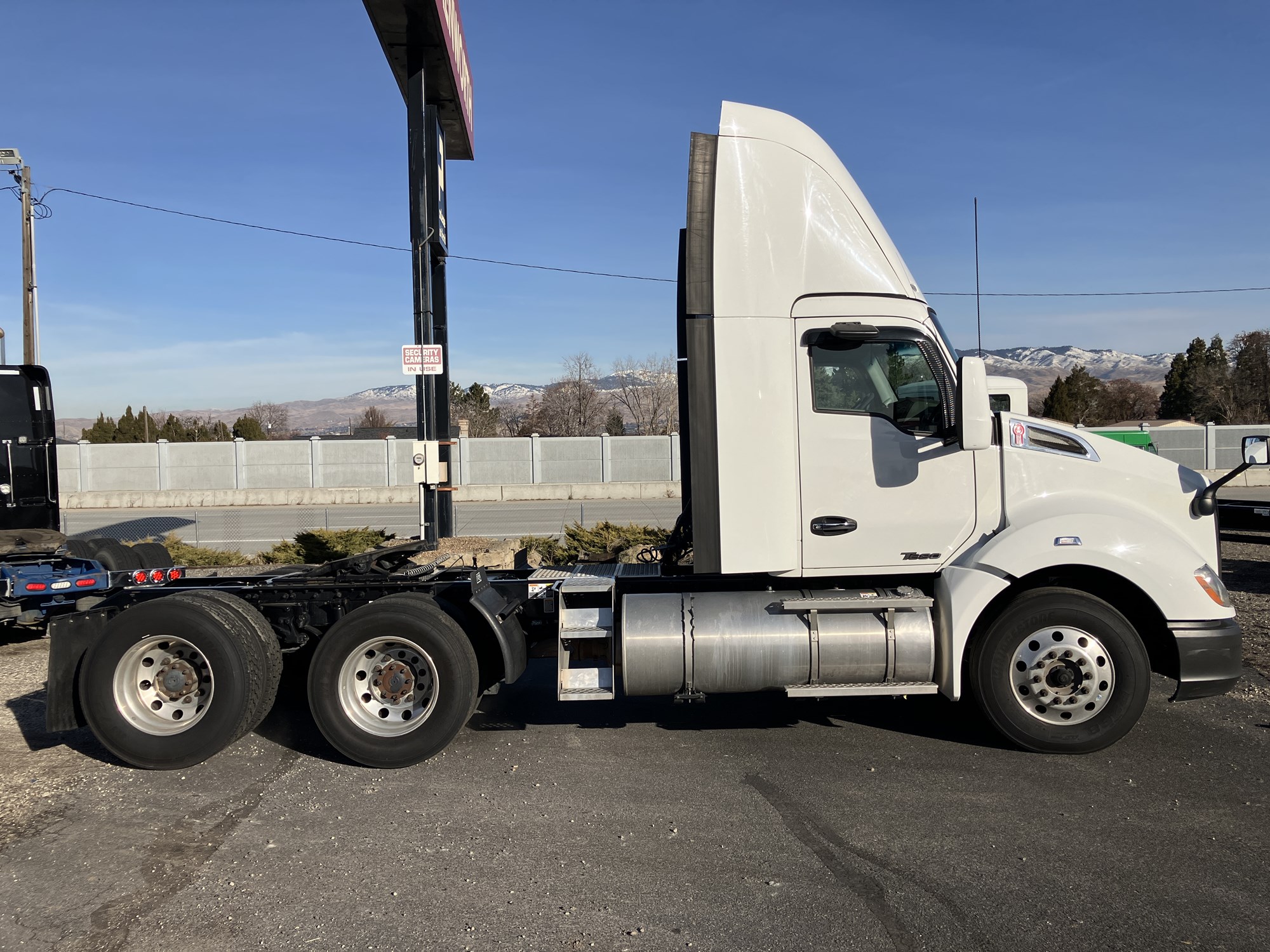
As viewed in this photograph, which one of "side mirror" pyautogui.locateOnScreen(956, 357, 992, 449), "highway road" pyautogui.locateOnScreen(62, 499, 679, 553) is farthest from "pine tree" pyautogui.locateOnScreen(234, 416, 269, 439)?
"side mirror" pyautogui.locateOnScreen(956, 357, 992, 449)

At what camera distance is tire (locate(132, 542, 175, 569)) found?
9828 mm

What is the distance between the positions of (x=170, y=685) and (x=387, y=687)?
133 centimetres

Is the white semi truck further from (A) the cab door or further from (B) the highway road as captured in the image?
(B) the highway road

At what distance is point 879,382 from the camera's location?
5.73 m

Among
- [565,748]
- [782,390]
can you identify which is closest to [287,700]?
[565,748]

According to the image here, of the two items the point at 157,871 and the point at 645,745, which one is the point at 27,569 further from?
the point at 645,745

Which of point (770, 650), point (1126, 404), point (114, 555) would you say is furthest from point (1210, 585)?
point (1126, 404)

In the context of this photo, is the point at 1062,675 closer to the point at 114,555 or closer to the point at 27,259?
the point at 114,555

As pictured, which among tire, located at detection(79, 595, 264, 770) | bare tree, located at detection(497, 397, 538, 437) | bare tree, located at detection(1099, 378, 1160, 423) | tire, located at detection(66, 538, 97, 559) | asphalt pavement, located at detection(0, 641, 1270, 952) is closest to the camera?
asphalt pavement, located at detection(0, 641, 1270, 952)

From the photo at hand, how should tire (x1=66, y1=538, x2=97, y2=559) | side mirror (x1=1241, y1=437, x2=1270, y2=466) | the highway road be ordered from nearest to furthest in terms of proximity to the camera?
1. side mirror (x1=1241, y1=437, x2=1270, y2=466)
2. tire (x1=66, y1=538, x2=97, y2=559)
3. the highway road

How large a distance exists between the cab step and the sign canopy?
9.60 m

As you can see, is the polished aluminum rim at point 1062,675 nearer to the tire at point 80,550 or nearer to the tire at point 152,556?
the tire at point 152,556

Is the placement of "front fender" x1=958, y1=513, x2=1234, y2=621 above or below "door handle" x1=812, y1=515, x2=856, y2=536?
below

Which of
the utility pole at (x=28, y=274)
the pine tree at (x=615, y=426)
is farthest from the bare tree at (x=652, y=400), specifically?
the utility pole at (x=28, y=274)
